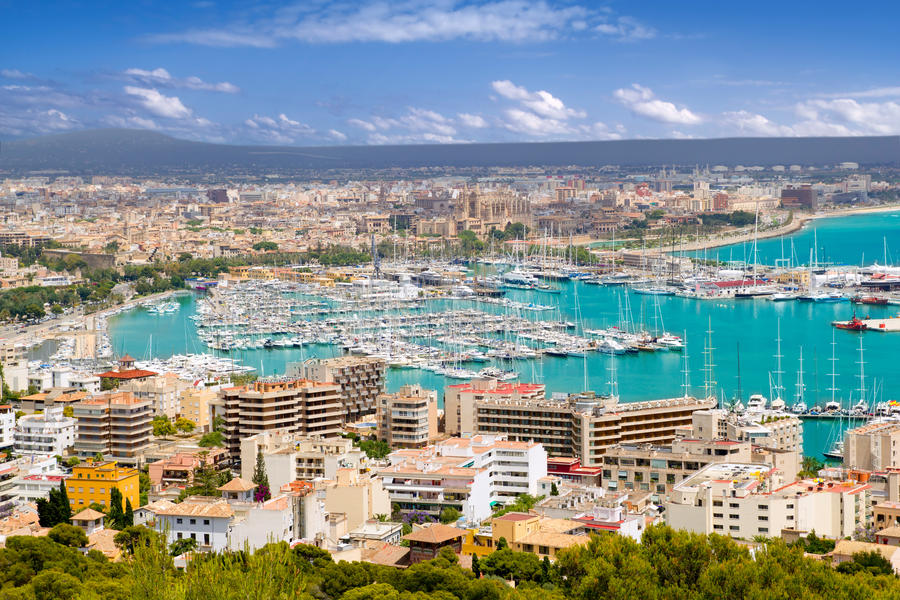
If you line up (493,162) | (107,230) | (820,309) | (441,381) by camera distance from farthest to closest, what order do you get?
(493,162) → (107,230) → (820,309) → (441,381)

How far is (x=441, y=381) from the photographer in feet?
49.4

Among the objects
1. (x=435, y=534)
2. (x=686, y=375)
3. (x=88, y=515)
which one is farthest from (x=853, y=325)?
(x=88, y=515)

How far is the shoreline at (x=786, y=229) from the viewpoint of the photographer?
35.3m

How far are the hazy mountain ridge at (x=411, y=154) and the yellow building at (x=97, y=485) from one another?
210ft

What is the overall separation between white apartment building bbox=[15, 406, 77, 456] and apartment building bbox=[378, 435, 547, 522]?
2.67 m

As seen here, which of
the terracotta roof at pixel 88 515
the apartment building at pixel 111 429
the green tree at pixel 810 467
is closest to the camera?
the terracotta roof at pixel 88 515

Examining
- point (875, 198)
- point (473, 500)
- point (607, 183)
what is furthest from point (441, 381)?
point (607, 183)

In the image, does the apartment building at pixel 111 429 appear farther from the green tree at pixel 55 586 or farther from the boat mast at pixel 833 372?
the boat mast at pixel 833 372

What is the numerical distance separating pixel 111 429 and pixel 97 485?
159 cm

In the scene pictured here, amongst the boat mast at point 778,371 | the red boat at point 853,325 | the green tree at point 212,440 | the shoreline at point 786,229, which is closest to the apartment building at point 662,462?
the green tree at point 212,440

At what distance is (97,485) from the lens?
870cm

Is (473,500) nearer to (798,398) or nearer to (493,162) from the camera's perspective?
(798,398)

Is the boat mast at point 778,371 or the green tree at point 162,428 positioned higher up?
the green tree at point 162,428

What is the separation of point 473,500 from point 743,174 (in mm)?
58730
